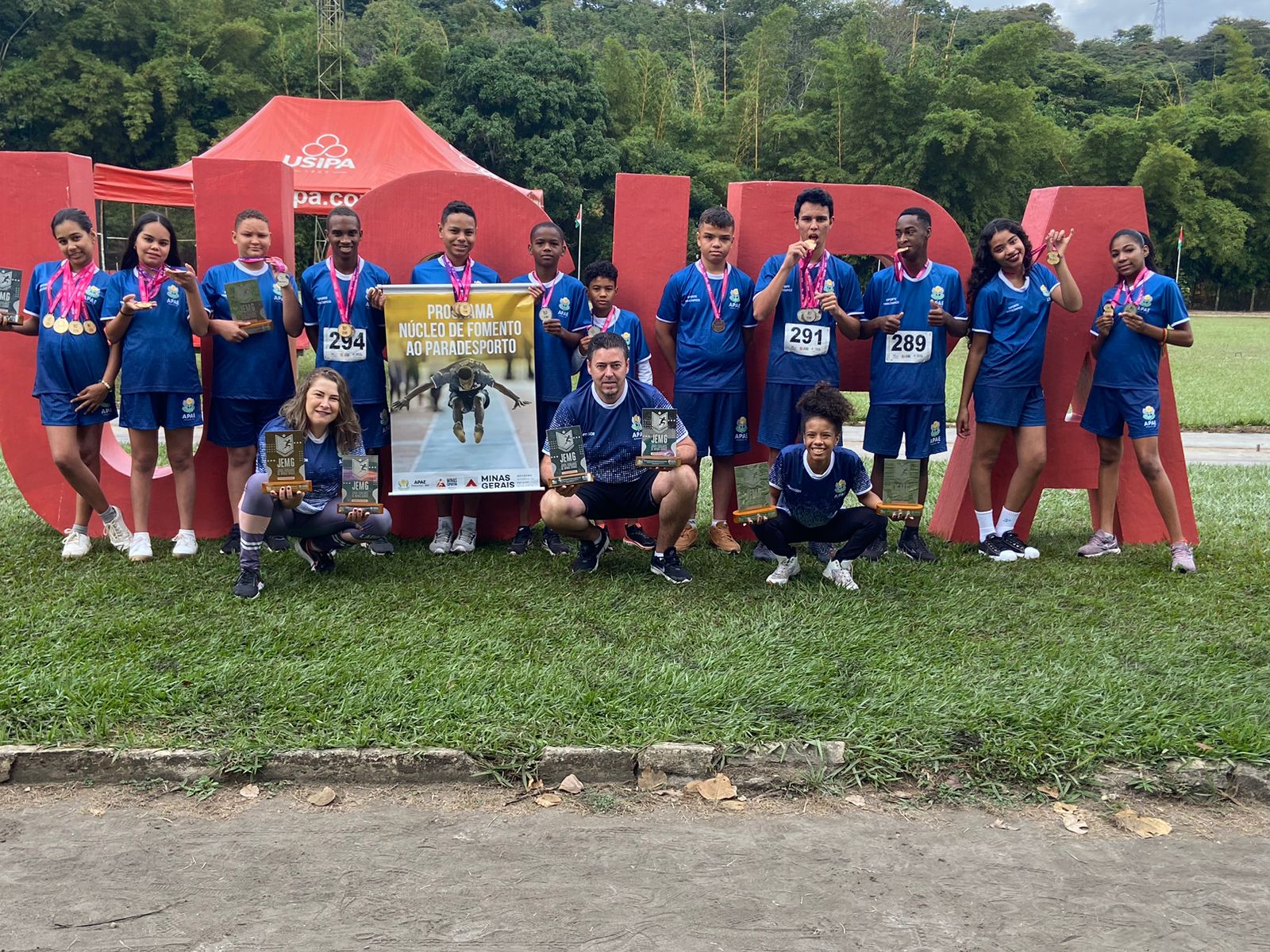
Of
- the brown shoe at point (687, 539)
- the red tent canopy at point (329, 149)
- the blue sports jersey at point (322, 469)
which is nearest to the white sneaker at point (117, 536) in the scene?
the blue sports jersey at point (322, 469)

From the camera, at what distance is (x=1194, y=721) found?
405 cm

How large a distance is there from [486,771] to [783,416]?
324 cm

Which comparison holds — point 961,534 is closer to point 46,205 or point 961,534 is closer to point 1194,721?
point 1194,721

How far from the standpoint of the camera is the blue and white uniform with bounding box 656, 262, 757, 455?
621 cm

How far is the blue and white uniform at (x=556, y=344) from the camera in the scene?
621 centimetres

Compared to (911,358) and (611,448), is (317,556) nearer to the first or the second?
(611,448)

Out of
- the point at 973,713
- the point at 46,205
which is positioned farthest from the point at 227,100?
the point at 973,713

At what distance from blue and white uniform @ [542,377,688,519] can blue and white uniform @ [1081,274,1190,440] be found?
8.67 feet

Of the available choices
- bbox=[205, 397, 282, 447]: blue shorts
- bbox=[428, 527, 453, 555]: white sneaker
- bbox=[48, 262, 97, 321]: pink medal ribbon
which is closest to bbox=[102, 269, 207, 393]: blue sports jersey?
bbox=[48, 262, 97, 321]: pink medal ribbon

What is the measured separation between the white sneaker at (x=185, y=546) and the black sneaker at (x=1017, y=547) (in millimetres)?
4887

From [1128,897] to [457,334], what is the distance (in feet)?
14.6

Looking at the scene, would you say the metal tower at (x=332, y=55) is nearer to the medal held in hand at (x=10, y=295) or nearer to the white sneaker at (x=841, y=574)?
the medal held in hand at (x=10, y=295)

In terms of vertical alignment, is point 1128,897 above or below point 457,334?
below

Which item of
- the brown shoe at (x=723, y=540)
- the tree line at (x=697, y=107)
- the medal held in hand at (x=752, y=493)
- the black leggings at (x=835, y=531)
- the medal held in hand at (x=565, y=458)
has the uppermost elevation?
the tree line at (x=697, y=107)
